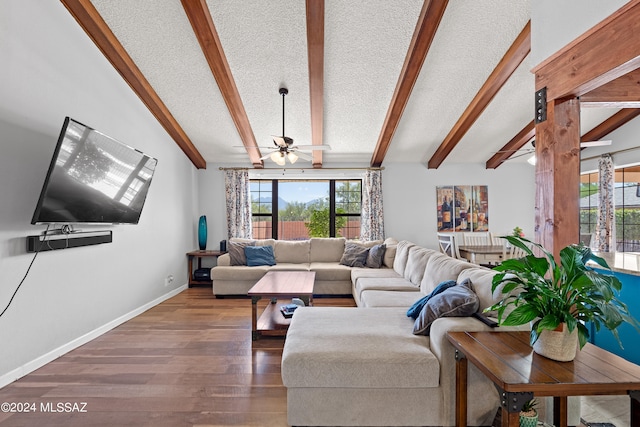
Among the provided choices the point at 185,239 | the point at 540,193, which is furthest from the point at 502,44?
the point at 185,239

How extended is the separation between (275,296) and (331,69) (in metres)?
2.72

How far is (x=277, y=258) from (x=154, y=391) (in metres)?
3.44

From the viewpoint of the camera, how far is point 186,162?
5.67 meters

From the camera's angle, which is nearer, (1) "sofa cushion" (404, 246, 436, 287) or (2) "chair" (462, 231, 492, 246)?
(1) "sofa cushion" (404, 246, 436, 287)

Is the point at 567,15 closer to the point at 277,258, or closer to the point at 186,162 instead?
the point at 277,258

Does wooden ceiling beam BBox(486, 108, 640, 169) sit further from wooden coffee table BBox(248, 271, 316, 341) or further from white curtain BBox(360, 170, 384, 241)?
wooden coffee table BBox(248, 271, 316, 341)

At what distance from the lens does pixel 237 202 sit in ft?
20.0

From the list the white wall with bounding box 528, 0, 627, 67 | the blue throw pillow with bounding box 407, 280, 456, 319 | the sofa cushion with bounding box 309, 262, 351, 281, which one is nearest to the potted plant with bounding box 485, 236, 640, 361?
the blue throw pillow with bounding box 407, 280, 456, 319

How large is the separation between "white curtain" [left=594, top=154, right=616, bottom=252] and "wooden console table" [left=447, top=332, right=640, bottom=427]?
475 cm

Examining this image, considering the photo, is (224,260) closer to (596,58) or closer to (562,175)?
(562,175)

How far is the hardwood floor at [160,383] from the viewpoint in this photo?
6.44ft

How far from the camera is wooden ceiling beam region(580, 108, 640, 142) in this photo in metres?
4.71

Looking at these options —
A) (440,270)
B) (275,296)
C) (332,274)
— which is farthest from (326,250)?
(440,270)

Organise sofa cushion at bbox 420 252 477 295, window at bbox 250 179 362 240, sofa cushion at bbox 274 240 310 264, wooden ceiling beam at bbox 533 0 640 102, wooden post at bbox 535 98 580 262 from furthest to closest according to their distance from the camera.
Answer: window at bbox 250 179 362 240 → sofa cushion at bbox 274 240 310 264 → sofa cushion at bbox 420 252 477 295 → wooden post at bbox 535 98 580 262 → wooden ceiling beam at bbox 533 0 640 102
